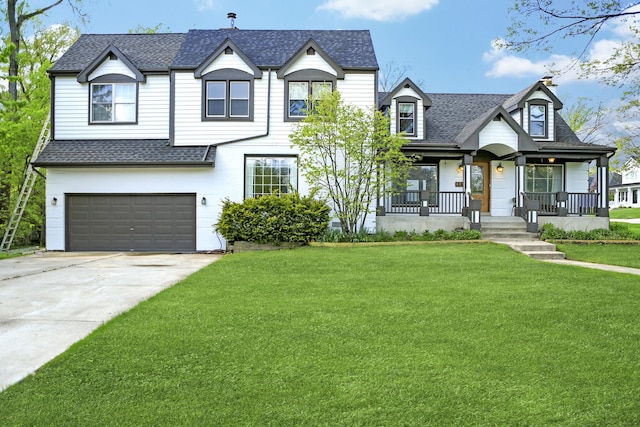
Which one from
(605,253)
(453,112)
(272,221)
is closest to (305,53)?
(272,221)

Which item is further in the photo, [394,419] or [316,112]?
[316,112]

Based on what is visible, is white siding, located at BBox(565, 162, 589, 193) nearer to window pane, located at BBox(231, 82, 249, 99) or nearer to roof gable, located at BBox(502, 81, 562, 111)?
roof gable, located at BBox(502, 81, 562, 111)

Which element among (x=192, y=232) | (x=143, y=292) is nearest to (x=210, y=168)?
(x=192, y=232)

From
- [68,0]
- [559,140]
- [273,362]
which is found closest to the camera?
[273,362]

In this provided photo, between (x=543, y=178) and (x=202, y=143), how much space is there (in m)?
13.4

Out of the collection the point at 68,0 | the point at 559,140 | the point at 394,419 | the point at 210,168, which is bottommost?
the point at 394,419

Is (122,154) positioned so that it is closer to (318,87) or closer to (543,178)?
(318,87)

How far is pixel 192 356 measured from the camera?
4.11 m

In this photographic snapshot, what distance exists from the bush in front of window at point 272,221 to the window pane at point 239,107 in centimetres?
335

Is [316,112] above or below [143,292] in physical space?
above

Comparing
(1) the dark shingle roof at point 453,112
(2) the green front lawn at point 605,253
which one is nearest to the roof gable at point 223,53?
(1) the dark shingle roof at point 453,112

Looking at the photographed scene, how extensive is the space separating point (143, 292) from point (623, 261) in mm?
11230

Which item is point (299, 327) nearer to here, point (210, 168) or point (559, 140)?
point (210, 168)

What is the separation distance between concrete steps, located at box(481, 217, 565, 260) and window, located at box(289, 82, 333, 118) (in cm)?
730
